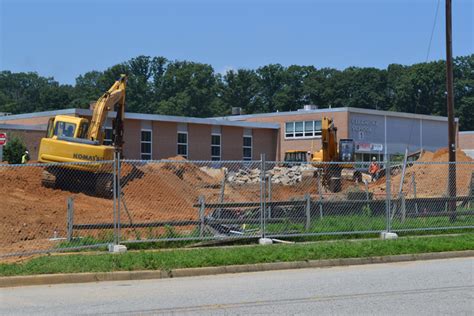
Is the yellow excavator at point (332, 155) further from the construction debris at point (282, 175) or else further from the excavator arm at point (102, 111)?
the excavator arm at point (102, 111)

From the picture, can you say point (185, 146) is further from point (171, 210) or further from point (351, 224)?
point (351, 224)

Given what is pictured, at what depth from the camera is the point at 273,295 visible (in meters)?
10.4

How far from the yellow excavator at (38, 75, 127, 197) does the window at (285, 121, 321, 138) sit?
35791 millimetres

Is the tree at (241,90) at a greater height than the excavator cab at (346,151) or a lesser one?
greater

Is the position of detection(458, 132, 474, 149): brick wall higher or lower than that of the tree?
lower

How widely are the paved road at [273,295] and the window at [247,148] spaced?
45.3 meters

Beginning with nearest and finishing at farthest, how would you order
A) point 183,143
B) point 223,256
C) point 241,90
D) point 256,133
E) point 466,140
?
1. point 223,256
2. point 183,143
3. point 256,133
4. point 466,140
5. point 241,90

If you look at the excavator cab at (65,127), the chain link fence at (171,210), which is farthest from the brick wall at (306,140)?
the excavator cab at (65,127)

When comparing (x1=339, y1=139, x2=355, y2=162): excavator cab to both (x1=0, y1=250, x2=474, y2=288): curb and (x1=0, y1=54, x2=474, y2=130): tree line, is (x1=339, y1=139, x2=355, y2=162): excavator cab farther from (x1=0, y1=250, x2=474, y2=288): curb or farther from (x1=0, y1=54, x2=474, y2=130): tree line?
(x1=0, y1=54, x2=474, y2=130): tree line

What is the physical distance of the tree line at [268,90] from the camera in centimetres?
12000

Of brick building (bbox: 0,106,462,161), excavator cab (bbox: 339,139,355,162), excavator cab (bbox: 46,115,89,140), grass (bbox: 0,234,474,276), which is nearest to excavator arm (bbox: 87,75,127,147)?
excavator cab (bbox: 46,115,89,140)

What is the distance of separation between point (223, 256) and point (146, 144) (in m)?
38.7

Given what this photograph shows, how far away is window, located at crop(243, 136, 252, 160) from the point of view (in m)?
58.7

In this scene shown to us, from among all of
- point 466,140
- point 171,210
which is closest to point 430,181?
point 171,210
